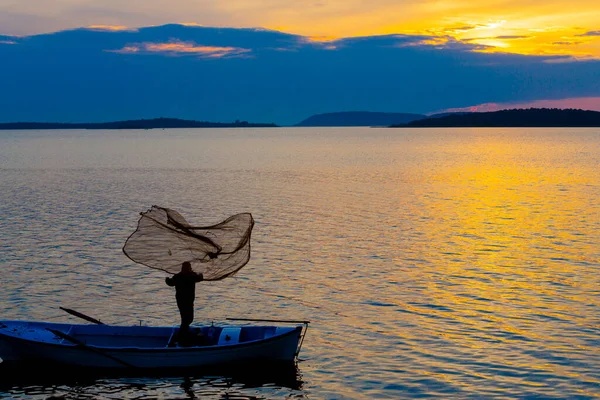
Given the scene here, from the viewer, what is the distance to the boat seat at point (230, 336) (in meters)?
25.1

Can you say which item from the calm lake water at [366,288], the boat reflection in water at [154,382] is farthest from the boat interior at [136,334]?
the calm lake water at [366,288]

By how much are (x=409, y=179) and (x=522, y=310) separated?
7419cm

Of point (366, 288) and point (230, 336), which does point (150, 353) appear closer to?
point (230, 336)

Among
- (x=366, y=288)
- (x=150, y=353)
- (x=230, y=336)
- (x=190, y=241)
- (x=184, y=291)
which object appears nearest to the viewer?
(x=150, y=353)

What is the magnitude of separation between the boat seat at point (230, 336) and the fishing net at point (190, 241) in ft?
7.84

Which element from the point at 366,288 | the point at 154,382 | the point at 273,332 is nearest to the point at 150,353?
the point at 154,382

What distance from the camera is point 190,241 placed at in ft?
89.0

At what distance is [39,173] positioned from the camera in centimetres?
11981

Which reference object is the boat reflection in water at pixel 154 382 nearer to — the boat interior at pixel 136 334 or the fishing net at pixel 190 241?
the boat interior at pixel 136 334

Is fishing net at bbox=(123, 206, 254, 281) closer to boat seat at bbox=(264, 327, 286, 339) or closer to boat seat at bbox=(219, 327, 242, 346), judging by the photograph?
boat seat at bbox=(219, 327, 242, 346)

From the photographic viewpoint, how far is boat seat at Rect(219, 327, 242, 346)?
2511cm

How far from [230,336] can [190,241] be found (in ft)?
12.2

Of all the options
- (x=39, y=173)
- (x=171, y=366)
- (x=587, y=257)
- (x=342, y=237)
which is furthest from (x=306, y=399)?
(x=39, y=173)

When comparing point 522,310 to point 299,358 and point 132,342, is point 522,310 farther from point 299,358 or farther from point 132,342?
point 132,342
